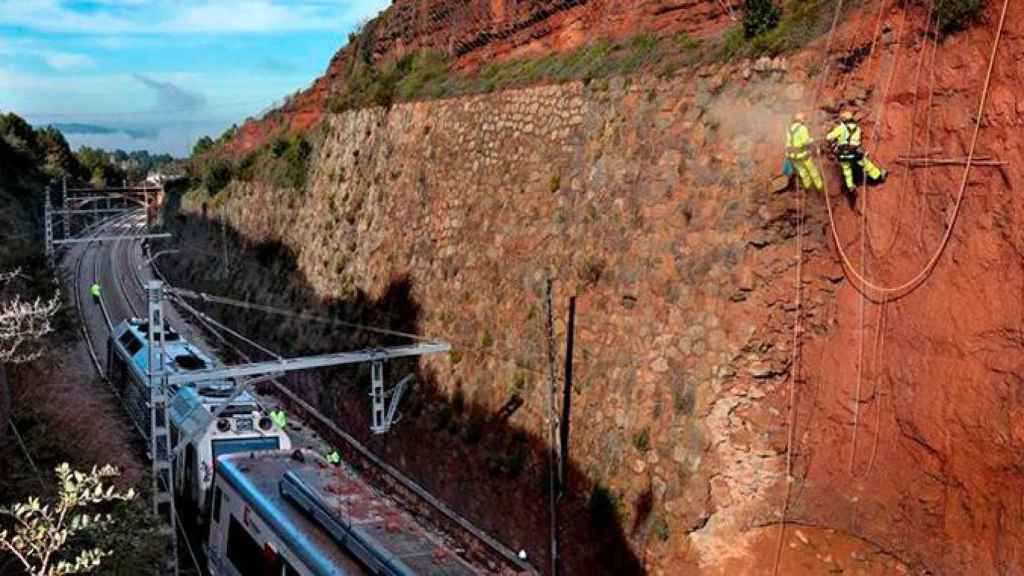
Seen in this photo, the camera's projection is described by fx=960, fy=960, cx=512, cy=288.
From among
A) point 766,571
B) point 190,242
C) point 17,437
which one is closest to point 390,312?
point 17,437

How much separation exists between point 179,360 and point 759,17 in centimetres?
1519

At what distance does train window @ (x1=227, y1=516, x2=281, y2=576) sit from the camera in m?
13.1

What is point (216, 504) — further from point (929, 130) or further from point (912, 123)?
point (929, 130)

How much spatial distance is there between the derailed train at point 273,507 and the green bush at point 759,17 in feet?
31.8

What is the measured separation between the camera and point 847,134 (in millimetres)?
13383

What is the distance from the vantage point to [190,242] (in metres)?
50.9

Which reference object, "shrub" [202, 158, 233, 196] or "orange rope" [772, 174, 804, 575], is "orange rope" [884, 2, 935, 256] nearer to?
"orange rope" [772, 174, 804, 575]

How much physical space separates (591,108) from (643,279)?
4.59 m

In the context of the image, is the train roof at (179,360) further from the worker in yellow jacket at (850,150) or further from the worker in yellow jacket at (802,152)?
the worker in yellow jacket at (850,150)

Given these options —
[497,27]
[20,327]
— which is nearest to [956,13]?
[497,27]

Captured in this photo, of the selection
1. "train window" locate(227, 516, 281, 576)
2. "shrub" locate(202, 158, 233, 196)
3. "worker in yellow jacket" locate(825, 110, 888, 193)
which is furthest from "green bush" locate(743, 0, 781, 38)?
"shrub" locate(202, 158, 233, 196)

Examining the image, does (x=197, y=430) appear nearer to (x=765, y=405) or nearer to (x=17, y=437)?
(x=17, y=437)

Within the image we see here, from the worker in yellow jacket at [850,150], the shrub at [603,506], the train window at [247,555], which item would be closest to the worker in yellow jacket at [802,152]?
the worker in yellow jacket at [850,150]

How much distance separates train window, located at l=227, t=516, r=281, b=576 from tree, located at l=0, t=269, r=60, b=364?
15.0 feet
